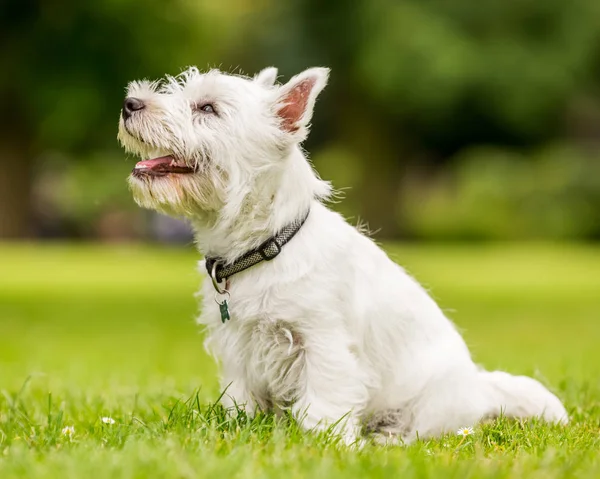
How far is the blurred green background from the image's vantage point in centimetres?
1820

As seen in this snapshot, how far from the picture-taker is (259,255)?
454cm

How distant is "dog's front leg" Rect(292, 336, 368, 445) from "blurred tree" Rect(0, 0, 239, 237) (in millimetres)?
13335

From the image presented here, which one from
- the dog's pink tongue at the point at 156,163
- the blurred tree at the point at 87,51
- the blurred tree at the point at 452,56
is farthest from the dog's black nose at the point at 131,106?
the blurred tree at the point at 452,56

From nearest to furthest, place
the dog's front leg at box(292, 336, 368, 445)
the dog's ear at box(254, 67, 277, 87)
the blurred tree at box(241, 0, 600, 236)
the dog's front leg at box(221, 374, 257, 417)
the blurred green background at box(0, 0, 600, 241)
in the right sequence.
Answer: the dog's front leg at box(292, 336, 368, 445) < the dog's front leg at box(221, 374, 257, 417) < the dog's ear at box(254, 67, 277, 87) < the blurred green background at box(0, 0, 600, 241) < the blurred tree at box(241, 0, 600, 236)

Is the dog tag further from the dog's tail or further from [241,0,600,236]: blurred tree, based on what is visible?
[241,0,600,236]: blurred tree

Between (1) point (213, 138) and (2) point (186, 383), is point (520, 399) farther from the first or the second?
(2) point (186, 383)

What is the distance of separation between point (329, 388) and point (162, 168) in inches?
50.3

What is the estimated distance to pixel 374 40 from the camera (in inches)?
1080

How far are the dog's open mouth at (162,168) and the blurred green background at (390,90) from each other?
12.8 m

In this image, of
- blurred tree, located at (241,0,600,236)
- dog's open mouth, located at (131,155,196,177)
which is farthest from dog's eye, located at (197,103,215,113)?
blurred tree, located at (241,0,600,236)

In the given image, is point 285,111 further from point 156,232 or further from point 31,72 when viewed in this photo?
point 156,232

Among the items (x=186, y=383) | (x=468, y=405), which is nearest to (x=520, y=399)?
(x=468, y=405)

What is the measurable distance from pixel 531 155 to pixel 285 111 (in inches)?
1155

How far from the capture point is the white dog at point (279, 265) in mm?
4488
